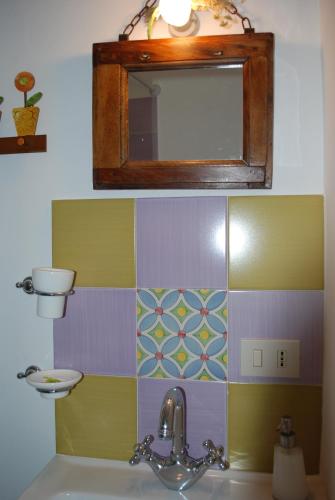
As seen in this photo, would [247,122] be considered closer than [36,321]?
Yes

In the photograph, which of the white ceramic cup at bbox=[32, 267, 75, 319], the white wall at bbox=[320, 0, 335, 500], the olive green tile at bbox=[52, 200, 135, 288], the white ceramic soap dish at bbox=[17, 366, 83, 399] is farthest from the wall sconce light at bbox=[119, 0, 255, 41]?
the white ceramic soap dish at bbox=[17, 366, 83, 399]

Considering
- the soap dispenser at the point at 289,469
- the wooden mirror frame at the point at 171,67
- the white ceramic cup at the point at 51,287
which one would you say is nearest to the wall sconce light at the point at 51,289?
the white ceramic cup at the point at 51,287

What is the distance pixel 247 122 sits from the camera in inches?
40.3

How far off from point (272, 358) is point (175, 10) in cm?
83

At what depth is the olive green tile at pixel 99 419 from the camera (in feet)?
3.67

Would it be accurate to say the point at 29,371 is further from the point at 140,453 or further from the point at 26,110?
the point at 26,110

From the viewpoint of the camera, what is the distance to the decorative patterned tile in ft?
3.52

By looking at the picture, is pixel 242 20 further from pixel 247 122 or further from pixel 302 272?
pixel 302 272

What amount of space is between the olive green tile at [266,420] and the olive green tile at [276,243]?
0.25m

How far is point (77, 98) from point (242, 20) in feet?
1.45

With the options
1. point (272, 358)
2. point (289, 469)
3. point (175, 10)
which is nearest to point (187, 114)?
point (175, 10)

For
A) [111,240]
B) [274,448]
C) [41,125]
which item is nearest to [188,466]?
[274,448]

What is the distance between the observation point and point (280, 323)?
1047 mm

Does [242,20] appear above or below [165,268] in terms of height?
above
